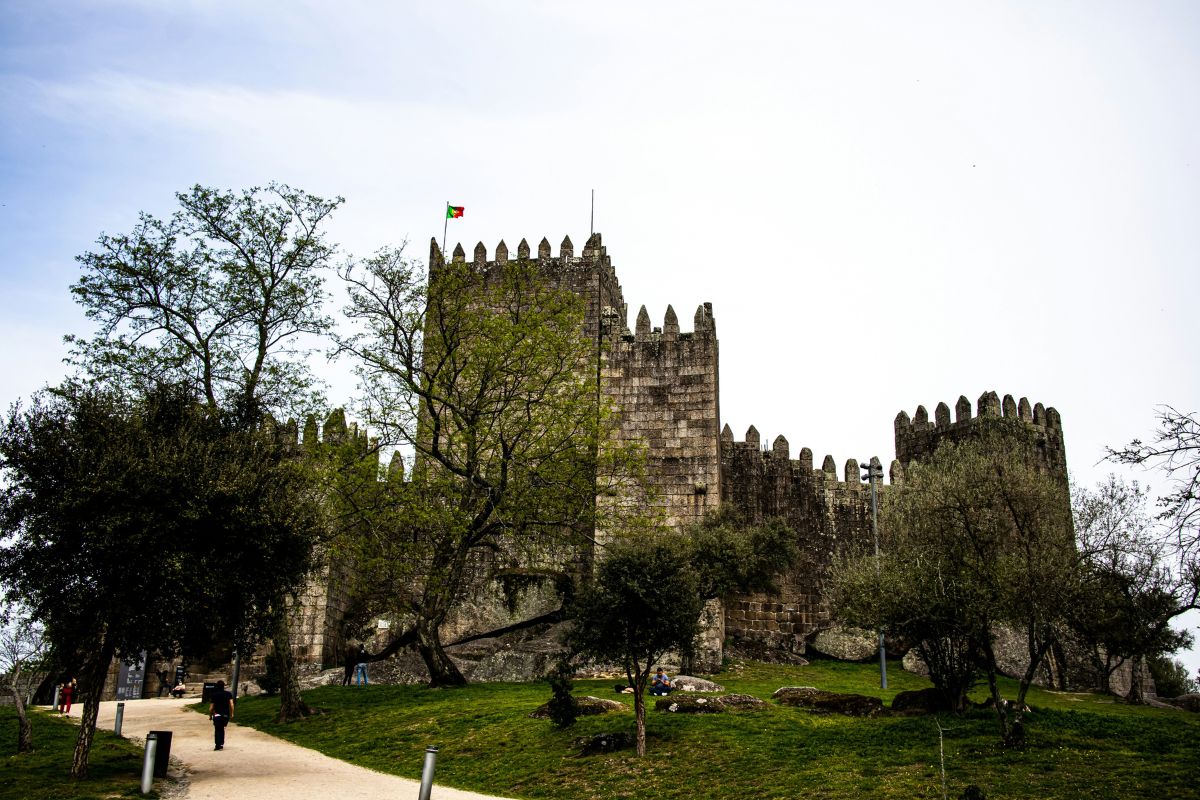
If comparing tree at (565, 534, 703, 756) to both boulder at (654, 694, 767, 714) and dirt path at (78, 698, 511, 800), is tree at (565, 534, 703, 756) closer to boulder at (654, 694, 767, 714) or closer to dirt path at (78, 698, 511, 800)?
boulder at (654, 694, 767, 714)

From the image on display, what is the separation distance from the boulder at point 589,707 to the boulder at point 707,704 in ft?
2.71

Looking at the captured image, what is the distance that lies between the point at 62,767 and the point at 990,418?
96.1ft

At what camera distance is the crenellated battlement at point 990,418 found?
3609 centimetres

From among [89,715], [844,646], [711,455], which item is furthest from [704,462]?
[89,715]

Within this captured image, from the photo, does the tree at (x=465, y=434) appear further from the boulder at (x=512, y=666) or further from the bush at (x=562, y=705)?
the bush at (x=562, y=705)

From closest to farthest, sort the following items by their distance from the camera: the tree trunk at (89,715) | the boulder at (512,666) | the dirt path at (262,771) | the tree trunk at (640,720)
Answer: the dirt path at (262,771)
the tree trunk at (89,715)
the tree trunk at (640,720)
the boulder at (512,666)

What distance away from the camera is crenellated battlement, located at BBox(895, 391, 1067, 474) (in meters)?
36.1

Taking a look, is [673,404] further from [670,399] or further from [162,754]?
[162,754]

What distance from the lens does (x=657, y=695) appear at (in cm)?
Result: 2250

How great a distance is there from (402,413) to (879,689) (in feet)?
44.6

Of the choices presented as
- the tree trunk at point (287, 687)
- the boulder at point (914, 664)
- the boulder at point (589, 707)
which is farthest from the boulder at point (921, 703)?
the tree trunk at point (287, 687)

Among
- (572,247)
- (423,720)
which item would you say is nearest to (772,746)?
(423,720)

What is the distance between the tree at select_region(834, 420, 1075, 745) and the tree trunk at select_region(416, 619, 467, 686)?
31.2 feet

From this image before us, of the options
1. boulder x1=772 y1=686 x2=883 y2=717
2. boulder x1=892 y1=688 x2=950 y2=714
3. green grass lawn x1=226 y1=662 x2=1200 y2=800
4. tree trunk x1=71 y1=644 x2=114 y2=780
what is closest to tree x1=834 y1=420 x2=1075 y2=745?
boulder x1=892 y1=688 x2=950 y2=714
